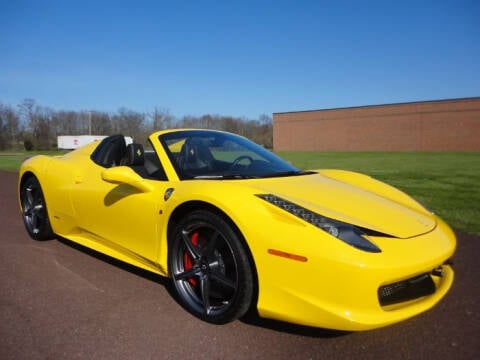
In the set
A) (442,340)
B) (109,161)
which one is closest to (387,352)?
(442,340)

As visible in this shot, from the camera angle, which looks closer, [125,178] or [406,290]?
[406,290]

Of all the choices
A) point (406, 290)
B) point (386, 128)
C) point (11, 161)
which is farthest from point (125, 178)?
point (386, 128)

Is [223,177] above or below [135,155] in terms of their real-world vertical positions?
below

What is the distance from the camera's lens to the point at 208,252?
2.57 meters

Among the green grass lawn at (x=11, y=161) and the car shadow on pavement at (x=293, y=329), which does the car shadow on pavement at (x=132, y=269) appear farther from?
the green grass lawn at (x=11, y=161)

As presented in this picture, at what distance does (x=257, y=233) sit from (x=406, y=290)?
0.89 metres

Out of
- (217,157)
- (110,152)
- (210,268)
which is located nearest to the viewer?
(210,268)

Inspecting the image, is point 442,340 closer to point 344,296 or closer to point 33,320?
point 344,296

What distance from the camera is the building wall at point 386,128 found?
134ft

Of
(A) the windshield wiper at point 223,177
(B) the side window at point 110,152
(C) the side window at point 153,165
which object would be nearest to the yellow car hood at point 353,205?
(A) the windshield wiper at point 223,177

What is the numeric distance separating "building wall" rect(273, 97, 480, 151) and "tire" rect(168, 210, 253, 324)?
147 feet

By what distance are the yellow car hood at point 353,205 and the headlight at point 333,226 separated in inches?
2.3

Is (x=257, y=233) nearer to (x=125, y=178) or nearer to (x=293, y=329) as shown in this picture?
(x=293, y=329)

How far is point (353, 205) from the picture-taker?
2639 mm
